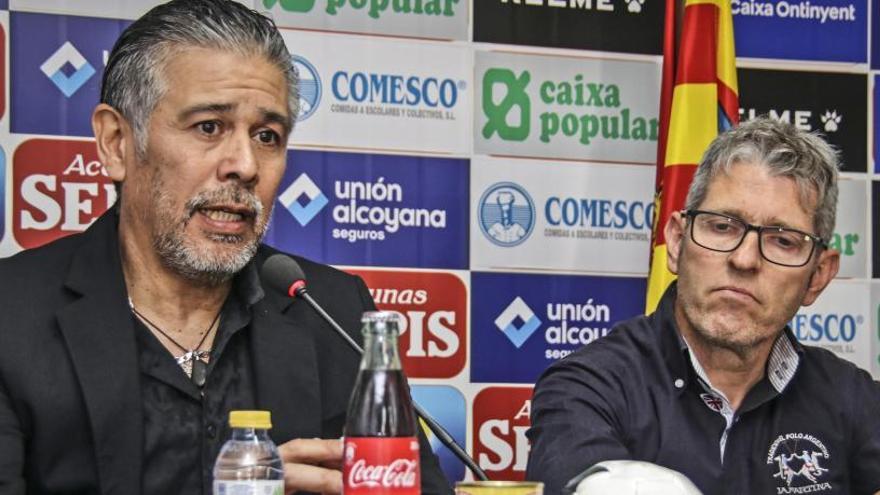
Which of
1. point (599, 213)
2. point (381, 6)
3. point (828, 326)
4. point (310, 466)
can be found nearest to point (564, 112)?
point (599, 213)

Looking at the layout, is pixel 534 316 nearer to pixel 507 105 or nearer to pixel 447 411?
pixel 447 411

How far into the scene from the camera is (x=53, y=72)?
3.29 m

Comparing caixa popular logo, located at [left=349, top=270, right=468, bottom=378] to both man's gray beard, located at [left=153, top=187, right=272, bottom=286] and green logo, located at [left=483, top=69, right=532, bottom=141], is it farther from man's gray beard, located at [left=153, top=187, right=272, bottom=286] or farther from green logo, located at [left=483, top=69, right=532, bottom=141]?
man's gray beard, located at [left=153, top=187, right=272, bottom=286]

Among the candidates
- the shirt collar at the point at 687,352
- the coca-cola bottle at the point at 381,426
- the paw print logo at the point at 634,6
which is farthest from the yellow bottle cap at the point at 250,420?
the paw print logo at the point at 634,6

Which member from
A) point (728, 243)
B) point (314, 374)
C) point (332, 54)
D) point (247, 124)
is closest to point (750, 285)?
point (728, 243)

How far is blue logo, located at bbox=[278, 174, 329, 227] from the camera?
11.3 feet

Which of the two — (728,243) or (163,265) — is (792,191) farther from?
(163,265)

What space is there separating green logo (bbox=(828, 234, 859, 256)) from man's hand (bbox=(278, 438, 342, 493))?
8.53 ft

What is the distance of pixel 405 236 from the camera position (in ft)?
11.6

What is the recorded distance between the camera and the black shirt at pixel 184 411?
2020 millimetres

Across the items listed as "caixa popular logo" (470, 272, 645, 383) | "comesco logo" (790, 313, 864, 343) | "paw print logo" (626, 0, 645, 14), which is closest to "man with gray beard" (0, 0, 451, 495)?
"caixa popular logo" (470, 272, 645, 383)

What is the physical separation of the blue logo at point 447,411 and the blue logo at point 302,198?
1.85 ft

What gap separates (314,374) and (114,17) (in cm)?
162

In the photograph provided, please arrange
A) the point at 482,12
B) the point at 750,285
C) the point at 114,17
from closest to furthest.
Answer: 1. the point at 750,285
2. the point at 114,17
3. the point at 482,12
